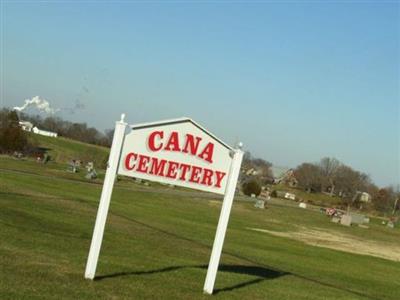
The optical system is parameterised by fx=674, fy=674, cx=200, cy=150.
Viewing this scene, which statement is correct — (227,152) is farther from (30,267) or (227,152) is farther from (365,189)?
(365,189)

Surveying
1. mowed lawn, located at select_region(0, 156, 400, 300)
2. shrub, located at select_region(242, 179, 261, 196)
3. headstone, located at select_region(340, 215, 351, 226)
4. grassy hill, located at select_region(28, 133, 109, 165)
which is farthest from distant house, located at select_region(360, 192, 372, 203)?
mowed lawn, located at select_region(0, 156, 400, 300)

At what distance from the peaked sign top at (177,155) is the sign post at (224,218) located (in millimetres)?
96

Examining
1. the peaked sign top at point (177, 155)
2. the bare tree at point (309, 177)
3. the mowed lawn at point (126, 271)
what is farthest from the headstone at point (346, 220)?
the bare tree at point (309, 177)

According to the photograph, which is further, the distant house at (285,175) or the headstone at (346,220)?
the distant house at (285,175)

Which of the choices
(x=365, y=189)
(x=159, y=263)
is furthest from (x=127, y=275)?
(x=365, y=189)

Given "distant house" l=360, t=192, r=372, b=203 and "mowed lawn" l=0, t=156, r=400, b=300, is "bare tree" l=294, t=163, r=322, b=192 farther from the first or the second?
"mowed lawn" l=0, t=156, r=400, b=300

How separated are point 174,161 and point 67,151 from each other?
103 m

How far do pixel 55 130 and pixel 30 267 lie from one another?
15404 centimetres

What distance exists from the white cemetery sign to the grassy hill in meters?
91.1

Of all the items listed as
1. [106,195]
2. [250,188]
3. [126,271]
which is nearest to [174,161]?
[106,195]

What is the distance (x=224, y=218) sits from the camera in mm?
10305

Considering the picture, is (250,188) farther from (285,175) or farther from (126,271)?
(126,271)

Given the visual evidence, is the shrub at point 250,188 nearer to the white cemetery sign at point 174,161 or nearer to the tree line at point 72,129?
the tree line at point 72,129

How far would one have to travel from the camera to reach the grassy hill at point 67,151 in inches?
4092
